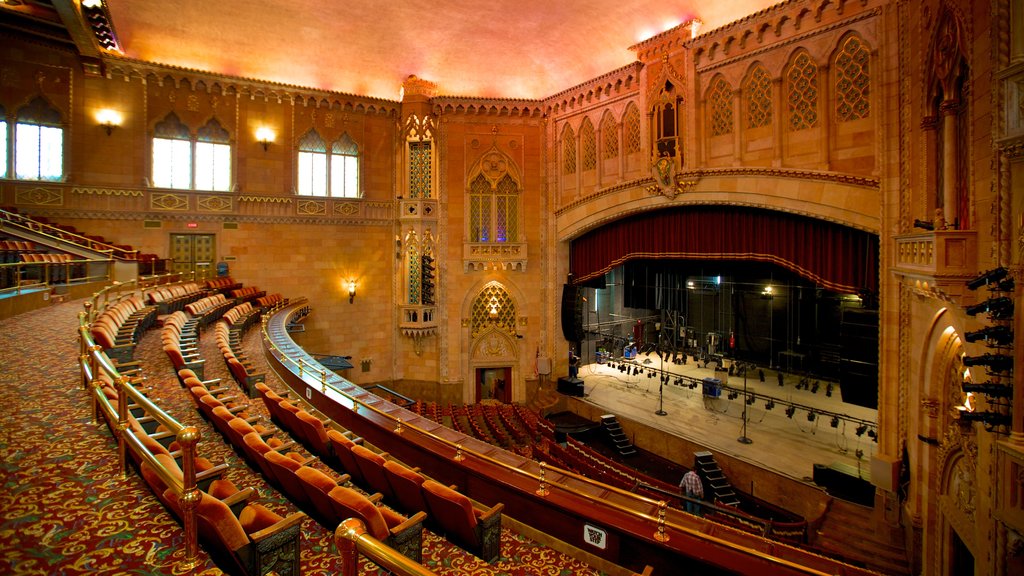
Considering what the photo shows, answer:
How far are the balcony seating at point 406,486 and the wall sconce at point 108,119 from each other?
58.6ft

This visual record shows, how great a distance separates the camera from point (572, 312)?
19.4m

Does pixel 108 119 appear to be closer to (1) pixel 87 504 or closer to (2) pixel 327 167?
(2) pixel 327 167

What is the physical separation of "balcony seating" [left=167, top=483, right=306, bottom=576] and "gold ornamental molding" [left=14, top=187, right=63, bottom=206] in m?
17.8

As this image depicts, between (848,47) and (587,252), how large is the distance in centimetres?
998

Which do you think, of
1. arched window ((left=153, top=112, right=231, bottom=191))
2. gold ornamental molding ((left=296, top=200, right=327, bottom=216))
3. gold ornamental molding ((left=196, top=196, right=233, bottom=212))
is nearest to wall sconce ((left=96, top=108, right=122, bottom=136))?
arched window ((left=153, top=112, right=231, bottom=191))

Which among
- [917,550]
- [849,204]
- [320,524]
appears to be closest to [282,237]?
[320,524]

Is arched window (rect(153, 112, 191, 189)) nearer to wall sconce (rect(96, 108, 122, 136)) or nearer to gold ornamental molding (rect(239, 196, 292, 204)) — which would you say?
wall sconce (rect(96, 108, 122, 136))

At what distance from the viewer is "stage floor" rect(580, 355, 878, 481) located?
12930mm

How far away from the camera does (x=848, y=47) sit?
38.7 feet

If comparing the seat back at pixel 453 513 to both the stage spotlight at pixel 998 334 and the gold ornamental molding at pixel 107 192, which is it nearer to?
the stage spotlight at pixel 998 334

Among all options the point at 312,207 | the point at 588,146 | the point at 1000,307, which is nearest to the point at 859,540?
the point at 1000,307

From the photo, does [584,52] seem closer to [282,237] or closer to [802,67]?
[802,67]

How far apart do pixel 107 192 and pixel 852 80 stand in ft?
70.9

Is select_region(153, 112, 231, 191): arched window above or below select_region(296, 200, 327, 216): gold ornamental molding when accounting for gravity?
above
